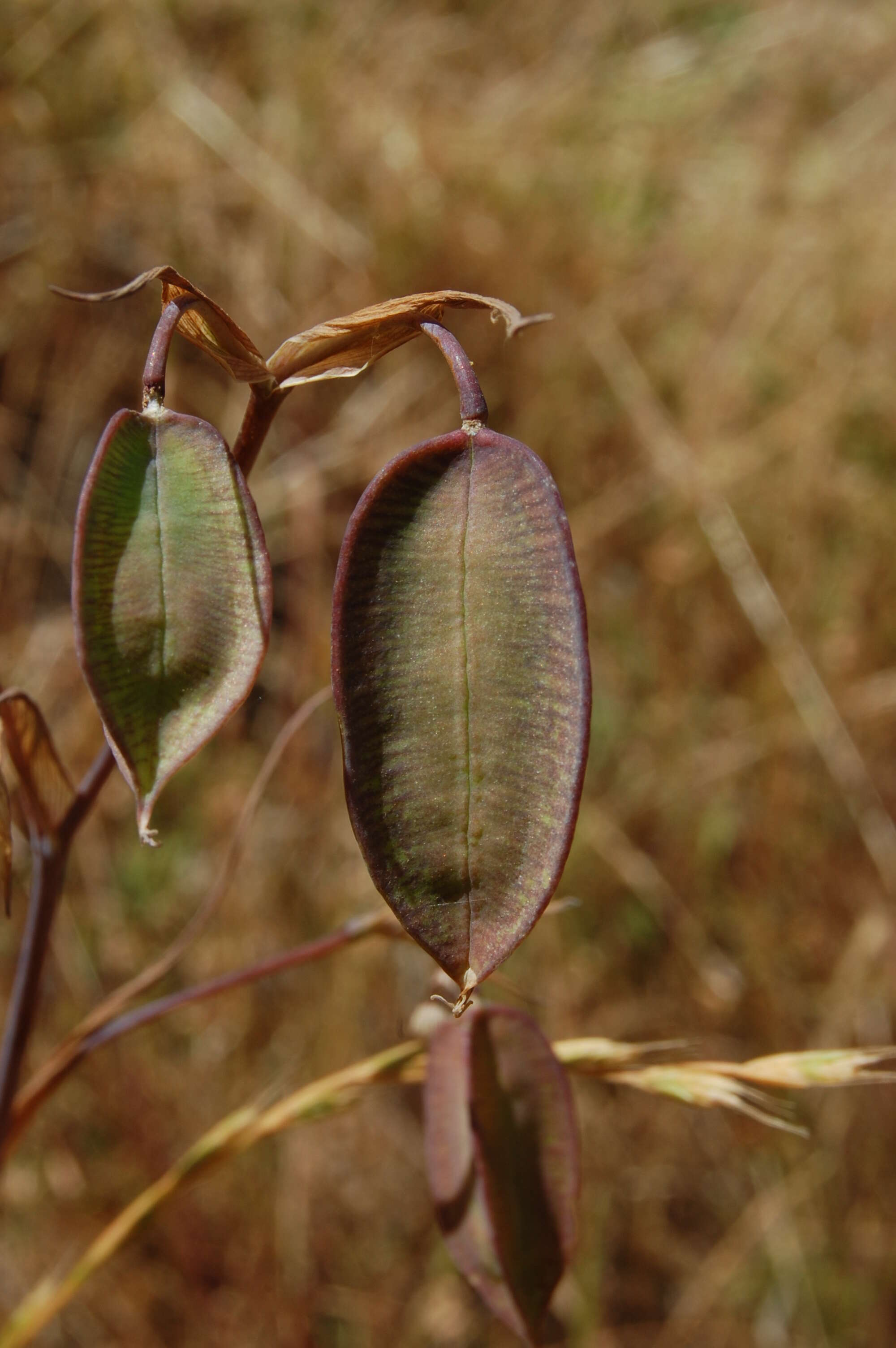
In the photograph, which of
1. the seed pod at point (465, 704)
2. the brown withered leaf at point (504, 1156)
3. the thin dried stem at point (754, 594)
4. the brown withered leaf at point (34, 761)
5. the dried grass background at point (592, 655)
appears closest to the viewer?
the seed pod at point (465, 704)

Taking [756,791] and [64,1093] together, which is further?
[756,791]

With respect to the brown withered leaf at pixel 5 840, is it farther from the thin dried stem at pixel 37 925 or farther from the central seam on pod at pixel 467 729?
the central seam on pod at pixel 467 729

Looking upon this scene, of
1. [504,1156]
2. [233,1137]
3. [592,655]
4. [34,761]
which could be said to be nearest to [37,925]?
[34,761]

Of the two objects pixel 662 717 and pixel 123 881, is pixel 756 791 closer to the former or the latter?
pixel 662 717

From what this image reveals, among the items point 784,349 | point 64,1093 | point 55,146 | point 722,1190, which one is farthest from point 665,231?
point 64,1093

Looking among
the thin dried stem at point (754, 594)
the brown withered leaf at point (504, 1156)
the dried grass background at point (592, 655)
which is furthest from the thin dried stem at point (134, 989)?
the thin dried stem at point (754, 594)

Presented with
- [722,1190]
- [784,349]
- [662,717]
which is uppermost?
[784,349]

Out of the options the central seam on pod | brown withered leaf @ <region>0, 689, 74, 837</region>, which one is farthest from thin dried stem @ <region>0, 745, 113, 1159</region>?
the central seam on pod
